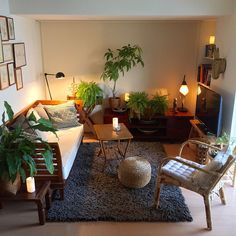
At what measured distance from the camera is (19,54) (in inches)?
135

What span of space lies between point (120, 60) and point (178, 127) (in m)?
1.47

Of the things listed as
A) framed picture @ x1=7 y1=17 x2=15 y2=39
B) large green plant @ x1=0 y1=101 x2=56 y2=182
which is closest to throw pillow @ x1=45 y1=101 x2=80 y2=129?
framed picture @ x1=7 y1=17 x2=15 y2=39

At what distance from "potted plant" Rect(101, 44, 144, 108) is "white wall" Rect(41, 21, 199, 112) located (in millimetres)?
120

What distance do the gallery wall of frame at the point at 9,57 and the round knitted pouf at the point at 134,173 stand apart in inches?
65.4

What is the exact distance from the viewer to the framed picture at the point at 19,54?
3.29 metres

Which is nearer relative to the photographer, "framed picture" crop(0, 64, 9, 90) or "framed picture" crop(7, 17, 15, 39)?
"framed picture" crop(0, 64, 9, 90)

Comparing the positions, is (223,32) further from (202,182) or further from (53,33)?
(53,33)

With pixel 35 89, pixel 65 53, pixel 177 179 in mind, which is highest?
pixel 65 53

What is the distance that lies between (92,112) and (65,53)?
1139 mm

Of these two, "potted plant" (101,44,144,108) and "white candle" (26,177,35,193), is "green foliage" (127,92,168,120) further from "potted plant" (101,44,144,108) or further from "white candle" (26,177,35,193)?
"white candle" (26,177,35,193)

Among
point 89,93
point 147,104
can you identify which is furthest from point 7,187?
point 147,104

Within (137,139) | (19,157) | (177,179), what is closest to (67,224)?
(19,157)

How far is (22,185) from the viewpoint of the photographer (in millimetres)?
2486

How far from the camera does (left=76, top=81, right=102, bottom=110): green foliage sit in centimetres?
414
